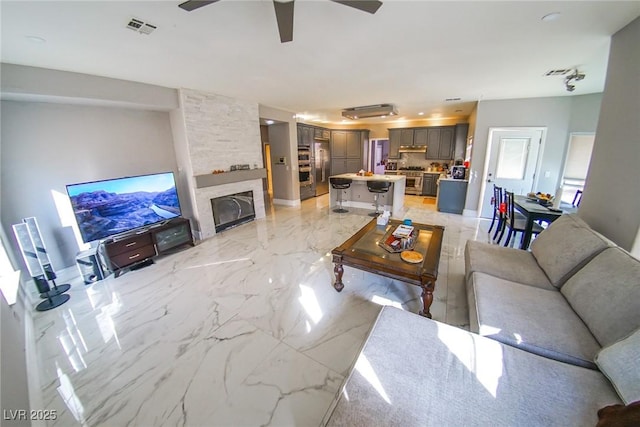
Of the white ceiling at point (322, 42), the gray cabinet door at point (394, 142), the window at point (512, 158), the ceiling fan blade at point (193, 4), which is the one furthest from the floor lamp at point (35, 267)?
the gray cabinet door at point (394, 142)

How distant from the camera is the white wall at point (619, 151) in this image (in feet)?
6.41

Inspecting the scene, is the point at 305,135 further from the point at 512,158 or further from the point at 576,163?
the point at 576,163

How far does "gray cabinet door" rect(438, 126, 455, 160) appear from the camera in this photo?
24.3 ft

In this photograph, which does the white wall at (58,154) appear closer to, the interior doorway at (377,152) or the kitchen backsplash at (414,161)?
the interior doorway at (377,152)

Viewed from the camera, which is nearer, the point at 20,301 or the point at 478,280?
the point at 478,280

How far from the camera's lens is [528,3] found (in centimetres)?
174

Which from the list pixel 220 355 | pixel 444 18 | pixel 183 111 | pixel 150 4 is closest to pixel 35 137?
pixel 183 111

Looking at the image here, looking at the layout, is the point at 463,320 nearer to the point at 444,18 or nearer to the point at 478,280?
the point at 478,280

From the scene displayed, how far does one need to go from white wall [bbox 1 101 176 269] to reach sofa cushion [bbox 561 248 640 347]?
18.0 feet

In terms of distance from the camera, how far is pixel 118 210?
10.8 ft

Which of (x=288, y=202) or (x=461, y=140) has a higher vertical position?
(x=461, y=140)

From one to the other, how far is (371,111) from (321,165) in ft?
9.11

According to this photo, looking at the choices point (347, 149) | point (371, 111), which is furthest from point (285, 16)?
point (347, 149)

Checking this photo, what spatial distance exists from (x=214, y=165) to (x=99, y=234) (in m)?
2.04
